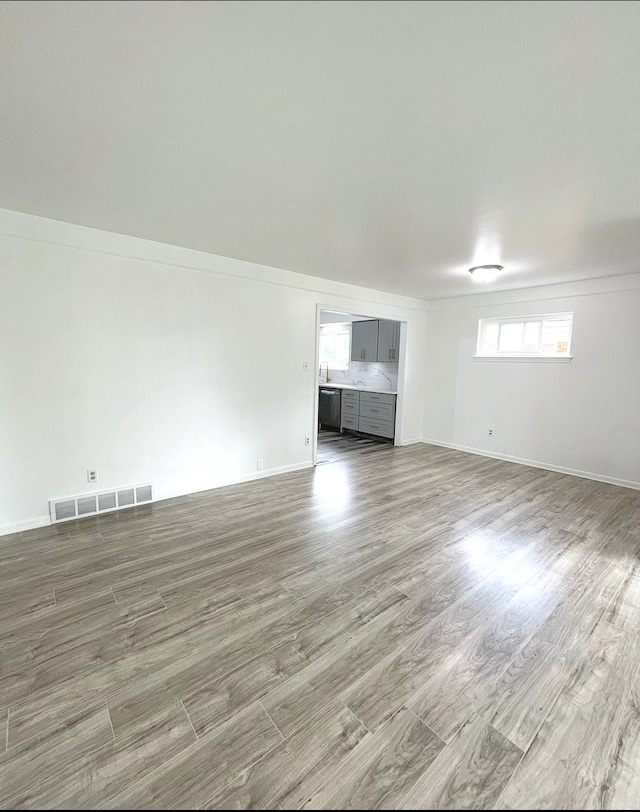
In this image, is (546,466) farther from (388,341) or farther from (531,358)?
(388,341)

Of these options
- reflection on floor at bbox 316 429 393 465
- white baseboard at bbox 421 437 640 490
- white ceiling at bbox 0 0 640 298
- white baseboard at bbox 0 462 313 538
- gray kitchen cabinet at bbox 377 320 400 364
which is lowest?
reflection on floor at bbox 316 429 393 465

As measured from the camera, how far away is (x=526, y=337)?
5328 millimetres

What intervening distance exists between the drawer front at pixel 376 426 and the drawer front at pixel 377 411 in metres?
0.07

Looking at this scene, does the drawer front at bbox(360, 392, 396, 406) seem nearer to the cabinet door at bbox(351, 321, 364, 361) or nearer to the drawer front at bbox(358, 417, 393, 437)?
the drawer front at bbox(358, 417, 393, 437)

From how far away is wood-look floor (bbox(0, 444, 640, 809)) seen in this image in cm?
126

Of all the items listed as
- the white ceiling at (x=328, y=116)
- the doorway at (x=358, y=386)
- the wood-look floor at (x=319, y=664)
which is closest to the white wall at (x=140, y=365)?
the white ceiling at (x=328, y=116)

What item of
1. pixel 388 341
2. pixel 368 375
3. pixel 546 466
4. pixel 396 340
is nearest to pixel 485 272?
pixel 396 340

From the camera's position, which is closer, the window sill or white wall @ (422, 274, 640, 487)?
white wall @ (422, 274, 640, 487)

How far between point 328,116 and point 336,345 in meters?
6.67

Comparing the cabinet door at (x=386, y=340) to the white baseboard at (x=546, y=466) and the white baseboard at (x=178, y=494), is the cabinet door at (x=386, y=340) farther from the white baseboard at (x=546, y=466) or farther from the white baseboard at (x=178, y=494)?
the white baseboard at (x=178, y=494)

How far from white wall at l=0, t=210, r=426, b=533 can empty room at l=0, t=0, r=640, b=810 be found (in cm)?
2

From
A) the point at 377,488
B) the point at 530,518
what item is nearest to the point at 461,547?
the point at 530,518

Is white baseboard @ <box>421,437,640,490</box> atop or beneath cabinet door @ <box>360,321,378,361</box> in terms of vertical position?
beneath

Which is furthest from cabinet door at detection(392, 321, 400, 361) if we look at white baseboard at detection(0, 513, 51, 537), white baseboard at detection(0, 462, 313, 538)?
white baseboard at detection(0, 513, 51, 537)
